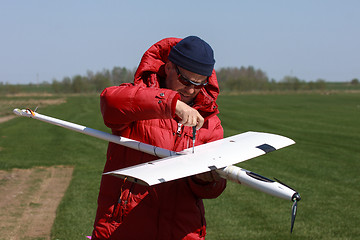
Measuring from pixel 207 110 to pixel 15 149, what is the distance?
11.4 m

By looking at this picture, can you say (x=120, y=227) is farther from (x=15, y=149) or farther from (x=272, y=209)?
(x=15, y=149)

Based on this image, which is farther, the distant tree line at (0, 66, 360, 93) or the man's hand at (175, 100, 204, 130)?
the distant tree line at (0, 66, 360, 93)

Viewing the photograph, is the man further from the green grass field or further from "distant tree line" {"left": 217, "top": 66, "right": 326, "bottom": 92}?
"distant tree line" {"left": 217, "top": 66, "right": 326, "bottom": 92}

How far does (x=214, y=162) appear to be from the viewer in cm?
216

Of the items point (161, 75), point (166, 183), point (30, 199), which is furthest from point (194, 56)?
point (30, 199)

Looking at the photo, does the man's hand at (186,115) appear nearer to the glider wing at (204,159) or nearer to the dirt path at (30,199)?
the glider wing at (204,159)

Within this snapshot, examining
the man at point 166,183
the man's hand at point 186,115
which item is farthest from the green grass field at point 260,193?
the man's hand at point 186,115

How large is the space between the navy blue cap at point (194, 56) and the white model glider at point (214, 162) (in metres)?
0.42

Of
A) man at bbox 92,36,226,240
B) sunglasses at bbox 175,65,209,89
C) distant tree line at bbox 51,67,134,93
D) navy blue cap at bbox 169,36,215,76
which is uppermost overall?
navy blue cap at bbox 169,36,215,76

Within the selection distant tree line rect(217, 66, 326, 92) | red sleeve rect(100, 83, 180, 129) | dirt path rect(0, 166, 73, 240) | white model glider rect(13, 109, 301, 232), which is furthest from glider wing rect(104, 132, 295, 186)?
distant tree line rect(217, 66, 326, 92)

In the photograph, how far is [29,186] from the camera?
27.3 feet

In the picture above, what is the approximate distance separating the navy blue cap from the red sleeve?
29 cm

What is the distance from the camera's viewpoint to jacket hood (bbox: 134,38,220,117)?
252cm

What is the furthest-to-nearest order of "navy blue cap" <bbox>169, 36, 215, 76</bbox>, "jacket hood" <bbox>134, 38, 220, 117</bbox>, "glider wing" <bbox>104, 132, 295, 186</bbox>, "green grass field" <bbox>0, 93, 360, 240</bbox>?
"green grass field" <bbox>0, 93, 360, 240</bbox>, "jacket hood" <bbox>134, 38, 220, 117</bbox>, "navy blue cap" <bbox>169, 36, 215, 76</bbox>, "glider wing" <bbox>104, 132, 295, 186</bbox>
